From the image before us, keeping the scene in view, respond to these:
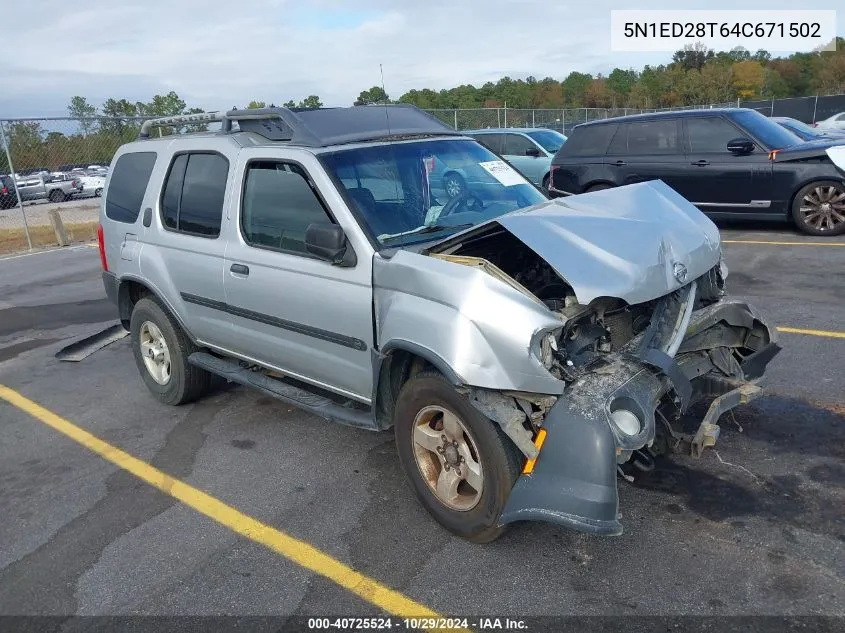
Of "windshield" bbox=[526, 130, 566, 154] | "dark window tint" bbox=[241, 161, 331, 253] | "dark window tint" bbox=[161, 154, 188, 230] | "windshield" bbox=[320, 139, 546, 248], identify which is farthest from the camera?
"windshield" bbox=[526, 130, 566, 154]

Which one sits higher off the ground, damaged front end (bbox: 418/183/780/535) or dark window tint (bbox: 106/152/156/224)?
dark window tint (bbox: 106/152/156/224)

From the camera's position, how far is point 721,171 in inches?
382

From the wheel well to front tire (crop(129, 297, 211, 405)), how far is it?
2.10 meters

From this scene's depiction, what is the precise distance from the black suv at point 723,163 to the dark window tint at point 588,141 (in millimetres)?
16

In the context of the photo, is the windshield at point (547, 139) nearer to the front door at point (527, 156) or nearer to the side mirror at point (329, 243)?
the front door at point (527, 156)

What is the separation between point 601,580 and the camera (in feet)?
9.53

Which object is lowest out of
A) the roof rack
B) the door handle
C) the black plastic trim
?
the black plastic trim

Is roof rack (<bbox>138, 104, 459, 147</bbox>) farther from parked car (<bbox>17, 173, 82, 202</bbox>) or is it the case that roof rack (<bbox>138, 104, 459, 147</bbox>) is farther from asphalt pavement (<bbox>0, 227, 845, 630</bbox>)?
parked car (<bbox>17, 173, 82, 202</bbox>)

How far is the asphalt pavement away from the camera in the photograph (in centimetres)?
287

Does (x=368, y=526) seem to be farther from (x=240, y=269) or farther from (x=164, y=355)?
(x=164, y=355)

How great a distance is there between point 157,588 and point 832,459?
3514 mm

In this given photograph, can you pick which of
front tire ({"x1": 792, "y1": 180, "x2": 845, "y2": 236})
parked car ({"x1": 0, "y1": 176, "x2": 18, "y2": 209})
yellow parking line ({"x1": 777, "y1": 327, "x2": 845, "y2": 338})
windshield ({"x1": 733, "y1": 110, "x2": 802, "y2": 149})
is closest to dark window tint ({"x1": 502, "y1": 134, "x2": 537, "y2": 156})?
windshield ({"x1": 733, "y1": 110, "x2": 802, "y2": 149})

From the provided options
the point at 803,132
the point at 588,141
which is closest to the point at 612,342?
the point at 588,141

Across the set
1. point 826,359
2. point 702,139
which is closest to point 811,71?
point 702,139
